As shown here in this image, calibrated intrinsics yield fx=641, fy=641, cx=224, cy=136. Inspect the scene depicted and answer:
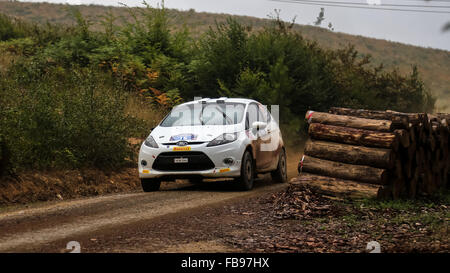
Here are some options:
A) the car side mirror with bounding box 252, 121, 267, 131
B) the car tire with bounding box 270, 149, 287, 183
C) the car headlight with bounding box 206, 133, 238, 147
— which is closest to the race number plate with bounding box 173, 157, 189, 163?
the car headlight with bounding box 206, 133, 238, 147

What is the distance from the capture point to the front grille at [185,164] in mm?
12594

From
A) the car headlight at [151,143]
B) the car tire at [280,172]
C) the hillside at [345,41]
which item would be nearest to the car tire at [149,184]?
the car headlight at [151,143]

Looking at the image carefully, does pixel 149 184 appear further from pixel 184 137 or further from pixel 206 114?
pixel 206 114

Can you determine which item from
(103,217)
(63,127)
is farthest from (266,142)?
(103,217)

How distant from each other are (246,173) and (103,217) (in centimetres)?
420

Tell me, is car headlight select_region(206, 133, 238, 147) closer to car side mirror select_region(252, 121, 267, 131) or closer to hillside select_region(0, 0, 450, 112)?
car side mirror select_region(252, 121, 267, 131)

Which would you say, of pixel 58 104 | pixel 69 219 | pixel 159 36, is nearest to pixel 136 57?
pixel 159 36

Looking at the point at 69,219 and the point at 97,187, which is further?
the point at 97,187

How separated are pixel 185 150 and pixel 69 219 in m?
3.69

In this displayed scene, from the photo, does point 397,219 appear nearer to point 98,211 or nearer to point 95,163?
point 98,211

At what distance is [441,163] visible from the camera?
13.7 meters

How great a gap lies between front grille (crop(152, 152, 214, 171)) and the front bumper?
4 cm

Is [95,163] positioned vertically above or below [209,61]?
below

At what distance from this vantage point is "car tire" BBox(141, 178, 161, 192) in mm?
13156
